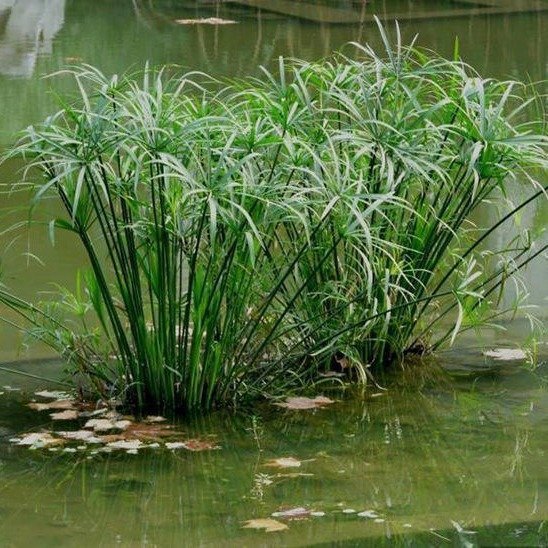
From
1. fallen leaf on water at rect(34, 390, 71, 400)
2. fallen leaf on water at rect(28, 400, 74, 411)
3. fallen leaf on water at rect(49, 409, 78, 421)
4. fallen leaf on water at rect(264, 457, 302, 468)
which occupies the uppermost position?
fallen leaf on water at rect(34, 390, 71, 400)

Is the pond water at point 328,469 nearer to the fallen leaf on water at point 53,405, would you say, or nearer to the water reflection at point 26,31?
the fallen leaf on water at point 53,405

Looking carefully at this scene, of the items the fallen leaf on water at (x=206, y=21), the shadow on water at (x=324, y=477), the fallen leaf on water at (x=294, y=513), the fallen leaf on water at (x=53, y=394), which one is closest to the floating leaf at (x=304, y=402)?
the shadow on water at (x=324, y=477)

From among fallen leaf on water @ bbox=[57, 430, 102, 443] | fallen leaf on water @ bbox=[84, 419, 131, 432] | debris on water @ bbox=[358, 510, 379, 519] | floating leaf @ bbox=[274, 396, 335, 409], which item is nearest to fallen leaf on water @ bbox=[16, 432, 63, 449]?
fallen leaf on water @ bbox=[57, 430, 102, 443]

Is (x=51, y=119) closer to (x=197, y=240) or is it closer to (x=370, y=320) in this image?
(x=197, y=240)

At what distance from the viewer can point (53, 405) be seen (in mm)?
5414

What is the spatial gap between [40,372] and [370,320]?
1.34 m

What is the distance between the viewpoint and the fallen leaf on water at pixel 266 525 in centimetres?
422

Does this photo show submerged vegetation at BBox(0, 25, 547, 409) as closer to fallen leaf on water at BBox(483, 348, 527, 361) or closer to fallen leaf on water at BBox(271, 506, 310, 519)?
fallen leaf on water at BBox(483, 348, 527, 361)

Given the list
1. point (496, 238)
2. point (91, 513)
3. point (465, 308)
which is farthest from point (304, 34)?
point (91, 513)

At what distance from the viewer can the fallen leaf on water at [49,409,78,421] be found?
17.3 ft

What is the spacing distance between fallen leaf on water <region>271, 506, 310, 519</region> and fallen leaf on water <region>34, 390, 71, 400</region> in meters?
1.40

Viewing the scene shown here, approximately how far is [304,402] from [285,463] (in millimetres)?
668

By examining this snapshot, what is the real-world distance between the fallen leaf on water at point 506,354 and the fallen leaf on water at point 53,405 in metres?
1.75

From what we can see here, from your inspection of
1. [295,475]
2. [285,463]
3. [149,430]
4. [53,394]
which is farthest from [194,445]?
[53,394]
